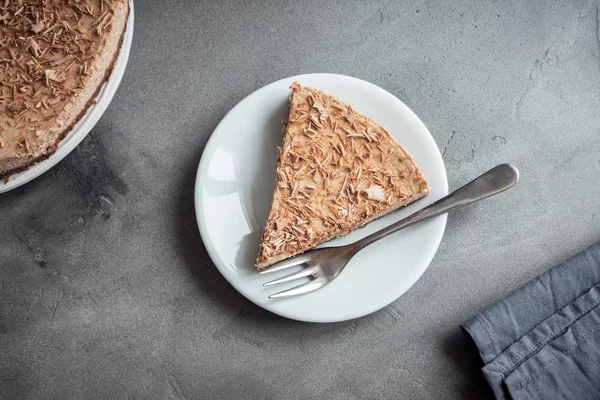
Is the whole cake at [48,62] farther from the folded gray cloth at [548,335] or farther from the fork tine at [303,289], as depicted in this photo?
the folded gray cloth at [548,335]

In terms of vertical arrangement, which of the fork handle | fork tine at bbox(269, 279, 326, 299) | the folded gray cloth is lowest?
fork tine at bbox(269, 279, 326, 299)

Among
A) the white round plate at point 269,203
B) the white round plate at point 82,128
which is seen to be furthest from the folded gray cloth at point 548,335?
the white round plate at point 82,128

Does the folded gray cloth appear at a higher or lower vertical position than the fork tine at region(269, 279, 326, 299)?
higher

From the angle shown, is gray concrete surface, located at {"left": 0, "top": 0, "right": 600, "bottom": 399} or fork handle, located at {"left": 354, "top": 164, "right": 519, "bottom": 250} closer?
fork handle, located at {"left": 354, "top": 164, "right": 519, "bottom": 250}

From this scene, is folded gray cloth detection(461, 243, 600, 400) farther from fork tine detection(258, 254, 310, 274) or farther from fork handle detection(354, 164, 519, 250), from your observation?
fork tine detection(258, 254, 310, 274)

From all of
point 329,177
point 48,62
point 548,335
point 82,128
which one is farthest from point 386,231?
point 48,62

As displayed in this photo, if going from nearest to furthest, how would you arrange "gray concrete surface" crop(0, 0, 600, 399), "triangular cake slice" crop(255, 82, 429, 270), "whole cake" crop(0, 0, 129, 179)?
"whole cake" crop(0, 0, 129, 179) < "triangular cake slice" crop(255, 82, 429, 270) < "gray concrete surface" crop(0, 0, 600, 399)

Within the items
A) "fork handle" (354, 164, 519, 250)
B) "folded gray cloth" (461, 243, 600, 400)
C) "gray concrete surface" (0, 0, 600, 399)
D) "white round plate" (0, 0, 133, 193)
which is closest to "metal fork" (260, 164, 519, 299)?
"fork handle" (354, 164, 519, 250)

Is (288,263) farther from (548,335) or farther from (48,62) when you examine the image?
(48,62)
